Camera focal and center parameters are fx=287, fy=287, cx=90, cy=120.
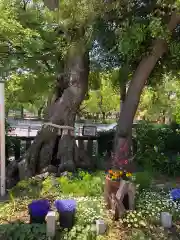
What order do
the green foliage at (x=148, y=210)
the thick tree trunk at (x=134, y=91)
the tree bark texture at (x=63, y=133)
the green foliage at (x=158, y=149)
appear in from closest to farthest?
the green foliage at (x=148, y=210), the thick tree trunk at (x=134, y=91), the tree bark texture at (x=63, y=133), the green foliage at (x=158, y=149)

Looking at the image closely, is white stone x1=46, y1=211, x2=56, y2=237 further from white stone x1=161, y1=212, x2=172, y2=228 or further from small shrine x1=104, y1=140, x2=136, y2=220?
white stone x1=161, y1=212, x2=172, y2=228

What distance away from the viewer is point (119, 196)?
4.52 metres

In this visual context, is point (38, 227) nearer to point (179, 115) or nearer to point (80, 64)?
point (179, 115)

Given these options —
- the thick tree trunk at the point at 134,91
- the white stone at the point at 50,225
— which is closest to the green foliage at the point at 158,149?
the thick tree trunk at the point at 134,91

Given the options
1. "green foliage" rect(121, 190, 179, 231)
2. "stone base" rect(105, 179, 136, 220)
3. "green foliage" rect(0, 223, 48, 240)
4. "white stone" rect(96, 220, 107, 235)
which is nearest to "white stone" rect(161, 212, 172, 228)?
"green foliage" rect(121, 190, 179, 231)

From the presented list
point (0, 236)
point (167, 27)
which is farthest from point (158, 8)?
point (0, 236)

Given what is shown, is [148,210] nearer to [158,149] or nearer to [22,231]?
[22,231]

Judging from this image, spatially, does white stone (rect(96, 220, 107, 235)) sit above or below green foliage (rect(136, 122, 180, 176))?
below

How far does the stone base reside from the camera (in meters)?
4.42

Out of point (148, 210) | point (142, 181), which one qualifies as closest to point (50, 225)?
point (148, 210)

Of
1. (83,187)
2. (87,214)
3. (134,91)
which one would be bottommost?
(87,214)

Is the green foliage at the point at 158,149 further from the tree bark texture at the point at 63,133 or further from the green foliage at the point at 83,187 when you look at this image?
the green foliage at the point at 83,187

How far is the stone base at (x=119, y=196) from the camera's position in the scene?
4.42 metres

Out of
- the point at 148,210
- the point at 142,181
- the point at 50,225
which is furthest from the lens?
the point at 142,181
